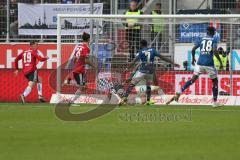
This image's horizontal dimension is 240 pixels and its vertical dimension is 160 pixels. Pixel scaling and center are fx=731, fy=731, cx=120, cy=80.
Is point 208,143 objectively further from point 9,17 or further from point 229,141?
point 9,17

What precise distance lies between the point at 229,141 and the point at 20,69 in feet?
48.3

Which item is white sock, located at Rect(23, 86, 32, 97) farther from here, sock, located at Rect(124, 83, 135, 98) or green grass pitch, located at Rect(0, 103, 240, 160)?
green grass pitch, located at Rect(0, 103, 240, 160)

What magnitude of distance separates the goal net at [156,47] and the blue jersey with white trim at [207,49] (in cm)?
117

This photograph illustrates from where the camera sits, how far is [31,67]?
85.3ft

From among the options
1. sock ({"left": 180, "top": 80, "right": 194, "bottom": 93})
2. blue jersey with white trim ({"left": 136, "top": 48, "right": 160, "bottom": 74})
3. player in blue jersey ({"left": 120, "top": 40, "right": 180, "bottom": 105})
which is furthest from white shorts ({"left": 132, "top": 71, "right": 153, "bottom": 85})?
sock ({"left": 180, "top": 80, "right": 194, "bottom": 93})

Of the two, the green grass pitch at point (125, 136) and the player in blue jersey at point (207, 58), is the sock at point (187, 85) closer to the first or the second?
the player in blue jersey at point (207, 58)

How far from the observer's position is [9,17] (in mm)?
30516

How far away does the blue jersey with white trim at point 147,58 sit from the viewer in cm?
2388

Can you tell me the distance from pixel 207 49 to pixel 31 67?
6.68 meters

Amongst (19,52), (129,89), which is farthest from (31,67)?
(129,89)

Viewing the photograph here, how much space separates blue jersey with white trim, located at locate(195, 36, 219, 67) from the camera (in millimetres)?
22859

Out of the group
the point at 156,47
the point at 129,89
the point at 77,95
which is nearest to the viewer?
the point at 129,89

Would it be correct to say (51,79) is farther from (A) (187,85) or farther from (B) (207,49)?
(B) (207,49)

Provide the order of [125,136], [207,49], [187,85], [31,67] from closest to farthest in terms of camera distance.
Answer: [125,136], [207,49], [187,85], [31,67]
